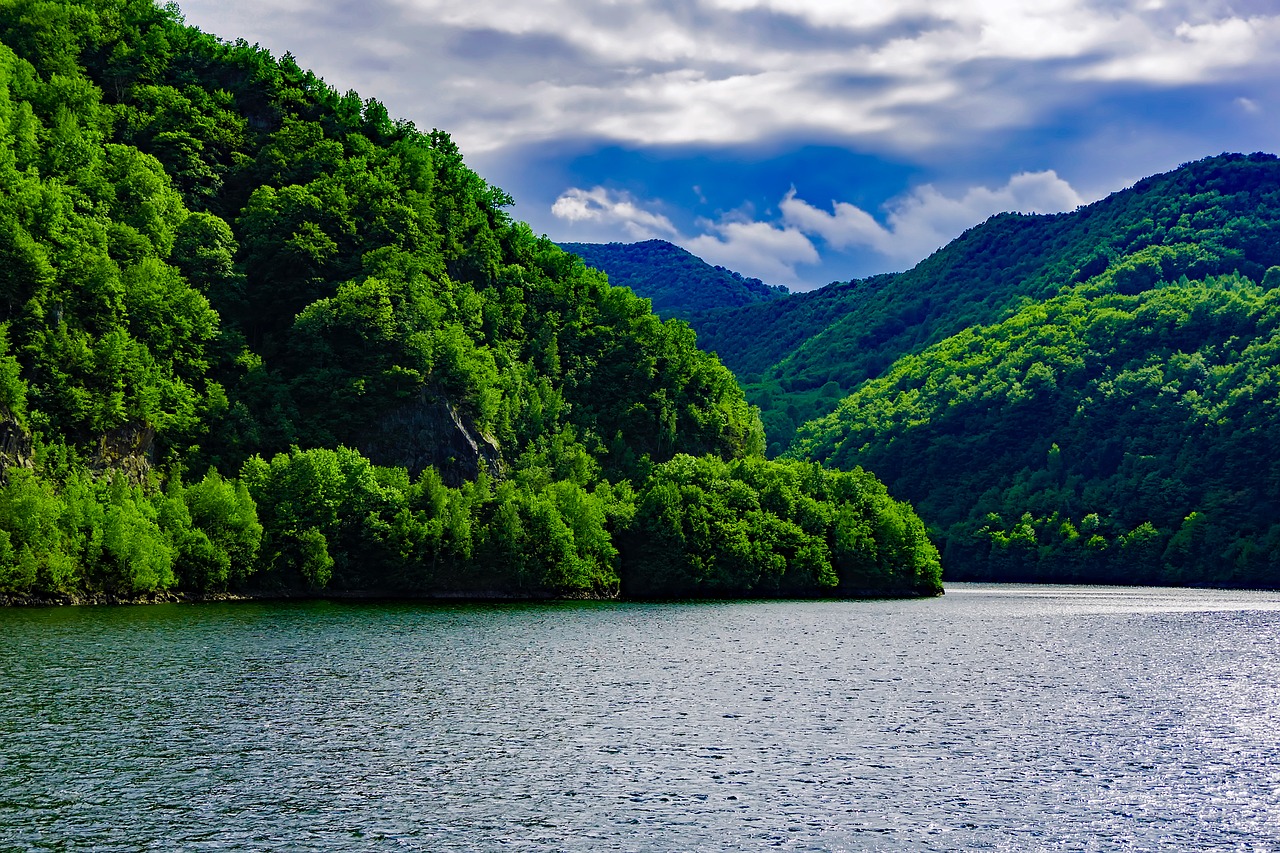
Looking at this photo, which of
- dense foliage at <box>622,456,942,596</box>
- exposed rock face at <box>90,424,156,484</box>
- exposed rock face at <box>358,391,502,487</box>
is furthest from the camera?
exposed rock face at <box>358,391,502,487</box>

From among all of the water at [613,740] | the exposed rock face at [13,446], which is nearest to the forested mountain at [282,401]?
the exposed rock face at [13,446]

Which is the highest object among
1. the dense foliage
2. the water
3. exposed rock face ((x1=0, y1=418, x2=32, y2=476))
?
exposed rock face ((x1=0, y1=418, x2=32, y2=476))

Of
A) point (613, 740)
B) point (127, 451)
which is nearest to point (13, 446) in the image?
point (127, 451)

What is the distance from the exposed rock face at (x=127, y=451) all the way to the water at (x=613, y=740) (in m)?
39.2

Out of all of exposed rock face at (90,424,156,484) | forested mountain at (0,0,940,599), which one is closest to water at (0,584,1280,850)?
forested mountain at (0,0,940,599)

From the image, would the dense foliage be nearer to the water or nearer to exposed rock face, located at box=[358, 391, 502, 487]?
exposed rock face, located at box=[358, 391, 502, 487]

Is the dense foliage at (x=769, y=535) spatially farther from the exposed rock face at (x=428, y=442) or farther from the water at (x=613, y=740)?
the water at (x=613, y=740)

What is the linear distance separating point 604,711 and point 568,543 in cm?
8139

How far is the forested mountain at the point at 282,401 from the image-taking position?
4921 inches

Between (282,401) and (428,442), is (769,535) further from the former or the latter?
(282,401)

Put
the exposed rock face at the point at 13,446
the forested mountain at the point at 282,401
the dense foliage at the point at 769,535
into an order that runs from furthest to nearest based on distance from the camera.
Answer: the dense foliage at the point at 769,535 → the forested mountain at the point at 282,401 → the exposed rock face at the point at 13,446

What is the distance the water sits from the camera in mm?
37656

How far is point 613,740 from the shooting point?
52.8 meters

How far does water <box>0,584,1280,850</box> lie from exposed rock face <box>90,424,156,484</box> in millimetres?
39220
